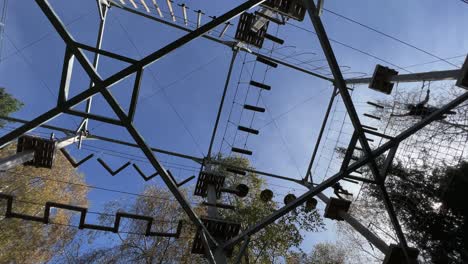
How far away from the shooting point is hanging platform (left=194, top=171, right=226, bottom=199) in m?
9.47

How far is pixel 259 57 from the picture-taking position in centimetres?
1091

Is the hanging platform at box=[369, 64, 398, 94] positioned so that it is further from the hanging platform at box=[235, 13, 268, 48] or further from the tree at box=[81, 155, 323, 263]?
the tree at box=[81, 155, 323, 263]

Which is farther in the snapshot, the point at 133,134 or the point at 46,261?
the point at 46,261

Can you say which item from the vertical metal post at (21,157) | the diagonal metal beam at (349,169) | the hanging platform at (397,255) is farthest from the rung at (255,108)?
the hanging platform at (397,255)

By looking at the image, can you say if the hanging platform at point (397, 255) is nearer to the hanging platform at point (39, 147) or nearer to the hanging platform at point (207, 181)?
the hanging platform at point (207, 181)

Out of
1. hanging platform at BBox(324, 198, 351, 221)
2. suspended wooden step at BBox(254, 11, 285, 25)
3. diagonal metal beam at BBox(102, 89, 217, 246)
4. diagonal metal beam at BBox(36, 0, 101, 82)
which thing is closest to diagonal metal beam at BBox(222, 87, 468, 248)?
diagonal metal beam at BBox(102, 89, 217, 246)

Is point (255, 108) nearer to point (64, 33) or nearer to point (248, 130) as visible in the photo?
point (248, 130)

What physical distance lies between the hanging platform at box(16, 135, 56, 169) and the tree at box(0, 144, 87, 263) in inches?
471

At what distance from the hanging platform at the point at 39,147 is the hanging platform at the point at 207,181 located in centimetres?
376

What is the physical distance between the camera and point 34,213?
21141 mm

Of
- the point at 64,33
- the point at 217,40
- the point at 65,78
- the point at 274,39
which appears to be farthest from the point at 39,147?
the point at 274,39

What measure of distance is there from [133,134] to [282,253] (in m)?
15.8

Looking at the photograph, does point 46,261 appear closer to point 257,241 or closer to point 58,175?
point 58,175

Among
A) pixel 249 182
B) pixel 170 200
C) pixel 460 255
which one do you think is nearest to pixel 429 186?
pixel 460 255
